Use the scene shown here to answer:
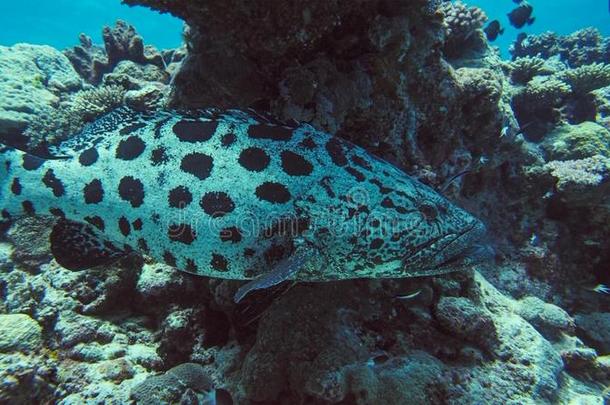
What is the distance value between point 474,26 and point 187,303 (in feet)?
23.0

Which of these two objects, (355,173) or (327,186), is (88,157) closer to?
(327,186)

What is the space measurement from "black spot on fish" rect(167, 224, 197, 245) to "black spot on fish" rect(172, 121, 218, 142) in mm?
921

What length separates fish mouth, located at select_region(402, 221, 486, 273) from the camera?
3518 millimetres

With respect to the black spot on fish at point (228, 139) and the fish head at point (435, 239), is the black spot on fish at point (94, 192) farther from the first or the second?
the fish head at point (435, 239)

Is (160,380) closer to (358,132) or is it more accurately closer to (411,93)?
(358,132)

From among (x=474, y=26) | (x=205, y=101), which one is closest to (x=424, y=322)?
(x=205, y=101)

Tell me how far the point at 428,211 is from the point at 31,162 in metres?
4.32

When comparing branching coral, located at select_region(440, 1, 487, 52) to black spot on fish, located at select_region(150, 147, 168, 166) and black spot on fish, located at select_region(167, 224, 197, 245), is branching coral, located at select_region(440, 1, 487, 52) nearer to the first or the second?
black spot on fish, located at select_region(150, 147, 168, 166)

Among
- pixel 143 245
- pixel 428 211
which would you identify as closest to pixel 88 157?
pixel 143 245

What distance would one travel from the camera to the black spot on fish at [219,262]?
371cm

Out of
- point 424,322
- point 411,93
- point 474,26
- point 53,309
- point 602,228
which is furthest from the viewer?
point 474,26

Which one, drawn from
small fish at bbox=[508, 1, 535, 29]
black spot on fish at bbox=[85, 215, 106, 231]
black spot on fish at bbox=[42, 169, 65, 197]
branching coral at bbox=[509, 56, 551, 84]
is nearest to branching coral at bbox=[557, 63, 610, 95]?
branching coral at bbox=[509, 56, 551, 84]

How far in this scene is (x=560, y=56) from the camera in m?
15.5

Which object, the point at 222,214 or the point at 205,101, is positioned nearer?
Answer: the point at 222,214
